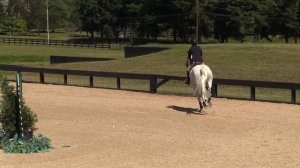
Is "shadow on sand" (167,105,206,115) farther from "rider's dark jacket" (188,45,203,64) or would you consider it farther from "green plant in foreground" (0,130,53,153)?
"green plant in foreground" (0,130,53,153)

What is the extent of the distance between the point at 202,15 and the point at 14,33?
63.8 metres

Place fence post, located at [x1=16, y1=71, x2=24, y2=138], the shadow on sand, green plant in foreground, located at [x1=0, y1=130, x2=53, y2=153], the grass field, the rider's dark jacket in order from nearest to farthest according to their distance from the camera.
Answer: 1. green plant in foreground, located at [x1=0, y1=130, x2=53, y2=153]
2. fence post, located at [x1=16, y1=71, x2=24, y2=138]
3. the rider's dark jacket
4. the shadow on sand
5. the grass field

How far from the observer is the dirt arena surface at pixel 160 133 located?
31.7 feet

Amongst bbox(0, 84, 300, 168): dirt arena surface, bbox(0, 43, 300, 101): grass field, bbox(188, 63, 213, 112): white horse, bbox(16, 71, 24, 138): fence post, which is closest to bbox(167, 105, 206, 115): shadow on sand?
bbox(0, 84, 300, 168): dirt arena surface

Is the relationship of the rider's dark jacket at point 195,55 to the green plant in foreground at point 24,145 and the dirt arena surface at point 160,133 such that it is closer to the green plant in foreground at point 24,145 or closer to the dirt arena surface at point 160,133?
the dirt arena surface at point 160,133

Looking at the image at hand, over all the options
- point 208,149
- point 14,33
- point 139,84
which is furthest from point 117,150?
point 14,33

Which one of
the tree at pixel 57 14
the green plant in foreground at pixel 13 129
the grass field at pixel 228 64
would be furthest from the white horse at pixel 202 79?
the tree at pixel 57 14

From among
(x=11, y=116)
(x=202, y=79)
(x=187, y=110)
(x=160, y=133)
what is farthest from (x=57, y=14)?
(x=11, y=116)

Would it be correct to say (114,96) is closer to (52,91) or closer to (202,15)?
(52,91)

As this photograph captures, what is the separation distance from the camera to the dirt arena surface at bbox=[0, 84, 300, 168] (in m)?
9.65

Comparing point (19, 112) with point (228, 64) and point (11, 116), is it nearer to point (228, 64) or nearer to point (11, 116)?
point (11, 116)

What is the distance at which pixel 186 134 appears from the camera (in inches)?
494

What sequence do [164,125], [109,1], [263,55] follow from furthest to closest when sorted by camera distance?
[109,1]
[263,55]
[164,125]

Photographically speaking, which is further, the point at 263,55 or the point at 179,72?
the point at 263,55
